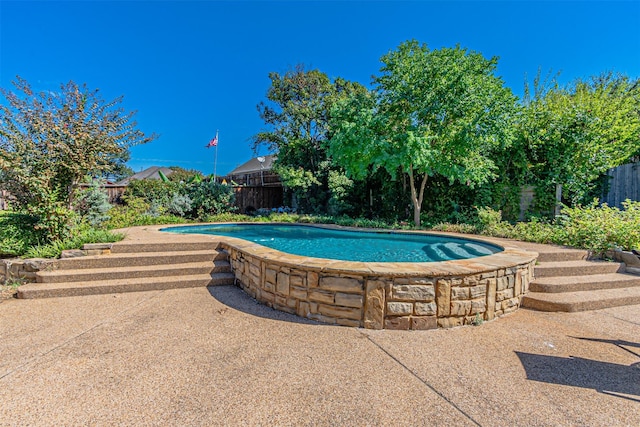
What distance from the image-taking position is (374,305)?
3.16m

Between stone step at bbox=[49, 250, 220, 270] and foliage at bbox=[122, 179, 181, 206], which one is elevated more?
foliage at bbox=[122, 179, 181, 206]

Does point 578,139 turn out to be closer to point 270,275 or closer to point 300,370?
point 270,275

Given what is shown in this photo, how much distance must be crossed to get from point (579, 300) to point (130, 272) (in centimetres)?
638

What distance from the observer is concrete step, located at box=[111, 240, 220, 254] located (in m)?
5.06

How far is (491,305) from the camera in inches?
136

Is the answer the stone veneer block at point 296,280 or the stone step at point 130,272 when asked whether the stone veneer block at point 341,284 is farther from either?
the stone step at point 130,272

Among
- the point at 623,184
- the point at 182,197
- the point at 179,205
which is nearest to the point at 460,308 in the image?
the point at 623,184

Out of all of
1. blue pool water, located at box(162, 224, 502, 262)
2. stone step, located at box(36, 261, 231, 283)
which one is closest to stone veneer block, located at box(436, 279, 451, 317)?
blue pool water, located at box(162, 224, 502, 262)

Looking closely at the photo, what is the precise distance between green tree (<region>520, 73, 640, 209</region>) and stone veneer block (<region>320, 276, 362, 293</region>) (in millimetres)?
9098

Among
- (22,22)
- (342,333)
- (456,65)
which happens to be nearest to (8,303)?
(342,333)

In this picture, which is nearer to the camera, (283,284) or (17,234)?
(283,284)

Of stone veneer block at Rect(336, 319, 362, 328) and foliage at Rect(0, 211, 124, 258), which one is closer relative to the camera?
stone veneer block at Rect(336, 319, 362, 328)

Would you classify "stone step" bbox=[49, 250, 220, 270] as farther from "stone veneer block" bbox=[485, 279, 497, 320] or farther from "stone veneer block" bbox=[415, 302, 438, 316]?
"stone veneer block" bbox=[485, 279, 497, 320]

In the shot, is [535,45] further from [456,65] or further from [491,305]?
[491,305]
